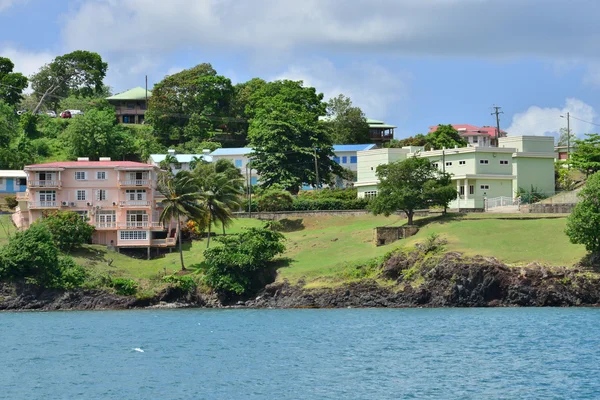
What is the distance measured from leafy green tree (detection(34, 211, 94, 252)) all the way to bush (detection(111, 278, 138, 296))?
359 inches

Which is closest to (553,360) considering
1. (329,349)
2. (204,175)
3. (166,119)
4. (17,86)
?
(329,349)

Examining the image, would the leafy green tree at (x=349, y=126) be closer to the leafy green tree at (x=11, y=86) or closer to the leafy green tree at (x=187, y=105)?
the leafy green tree at (x=187, y=105)

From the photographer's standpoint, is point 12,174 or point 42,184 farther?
point 12,174

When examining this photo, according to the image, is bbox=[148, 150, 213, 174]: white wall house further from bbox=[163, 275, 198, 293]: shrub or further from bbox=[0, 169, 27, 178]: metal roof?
bbox=[163, 275, 198, 293]: shrub

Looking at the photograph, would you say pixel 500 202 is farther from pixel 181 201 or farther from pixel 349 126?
pixel 349 126

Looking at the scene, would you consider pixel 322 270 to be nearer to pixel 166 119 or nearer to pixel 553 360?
pixel 553 360

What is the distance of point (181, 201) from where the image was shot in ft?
334

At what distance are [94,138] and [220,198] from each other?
3574 cm

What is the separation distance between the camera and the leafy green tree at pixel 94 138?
137m

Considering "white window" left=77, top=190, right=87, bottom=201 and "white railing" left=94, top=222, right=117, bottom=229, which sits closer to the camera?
"white railing" left=94, top=222, right=117, bottom=229

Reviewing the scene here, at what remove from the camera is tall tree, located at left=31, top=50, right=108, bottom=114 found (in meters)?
175

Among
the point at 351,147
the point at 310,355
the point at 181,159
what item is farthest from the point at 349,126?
the point at 310,355

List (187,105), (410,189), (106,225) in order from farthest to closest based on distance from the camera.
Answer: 1. (187,105)
2. (106,225)
3. (410,189)

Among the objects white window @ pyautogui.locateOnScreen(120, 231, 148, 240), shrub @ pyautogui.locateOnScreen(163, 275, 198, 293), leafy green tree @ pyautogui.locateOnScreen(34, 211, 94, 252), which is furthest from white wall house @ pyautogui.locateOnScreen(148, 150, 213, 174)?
shrub @ pyautogui.locateOnScreen(163, 275, 198, 293)
